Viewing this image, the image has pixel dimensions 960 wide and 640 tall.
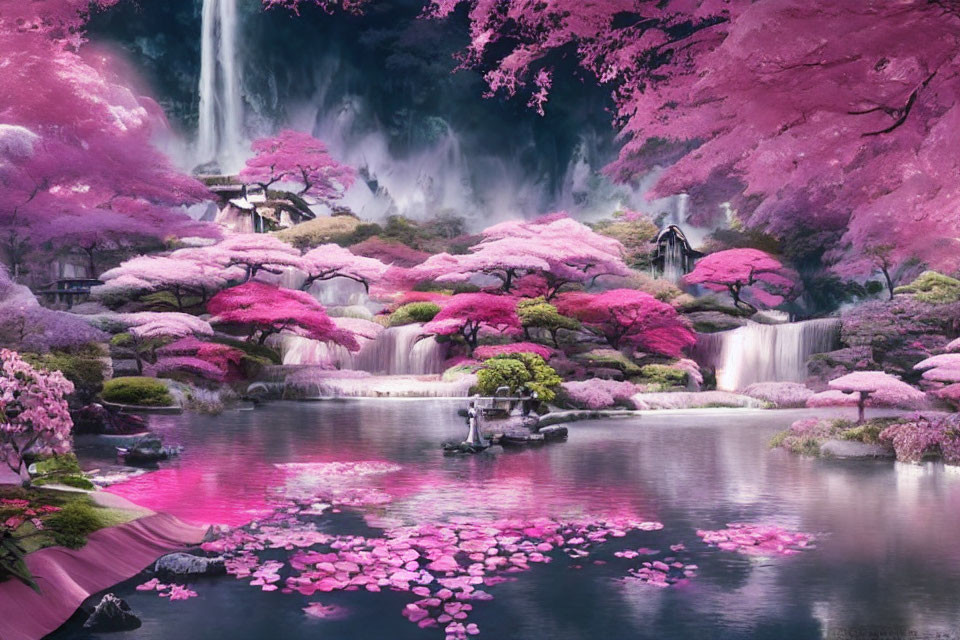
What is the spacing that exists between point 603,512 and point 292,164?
6.72 m

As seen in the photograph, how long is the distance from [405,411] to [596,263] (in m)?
3.12

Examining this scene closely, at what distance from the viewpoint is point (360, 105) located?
412 inches

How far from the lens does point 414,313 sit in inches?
392

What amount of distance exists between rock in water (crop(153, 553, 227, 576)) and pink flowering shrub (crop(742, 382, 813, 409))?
6.84m

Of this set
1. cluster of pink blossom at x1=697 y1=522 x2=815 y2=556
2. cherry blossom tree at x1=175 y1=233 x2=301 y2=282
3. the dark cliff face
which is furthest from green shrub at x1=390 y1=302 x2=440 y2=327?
cluster of pink blossom at x1=697 y1=522 x2=815 y2=556

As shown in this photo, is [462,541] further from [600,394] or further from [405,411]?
[600,394]

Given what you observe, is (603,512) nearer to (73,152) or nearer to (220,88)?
(73,152)

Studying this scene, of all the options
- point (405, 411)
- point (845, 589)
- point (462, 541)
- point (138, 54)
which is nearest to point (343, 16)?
point (138, 54)

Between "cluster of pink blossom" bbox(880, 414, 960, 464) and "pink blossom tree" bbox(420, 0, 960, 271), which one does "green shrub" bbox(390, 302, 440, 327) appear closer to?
"pink blossom tree" bbox(420, 0, 960, 271)

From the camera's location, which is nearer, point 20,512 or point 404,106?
point 20,512

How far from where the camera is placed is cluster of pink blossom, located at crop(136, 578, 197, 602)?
11.1 ft

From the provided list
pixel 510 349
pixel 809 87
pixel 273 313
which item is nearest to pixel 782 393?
pixel 510 349

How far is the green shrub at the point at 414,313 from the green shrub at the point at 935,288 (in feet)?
16.1

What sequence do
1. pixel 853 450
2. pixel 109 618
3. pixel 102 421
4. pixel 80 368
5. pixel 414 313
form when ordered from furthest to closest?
pixel 414 313 < pixel 102 421 < pixel 80 368 < pixel 853 450 < pixel 109 618
